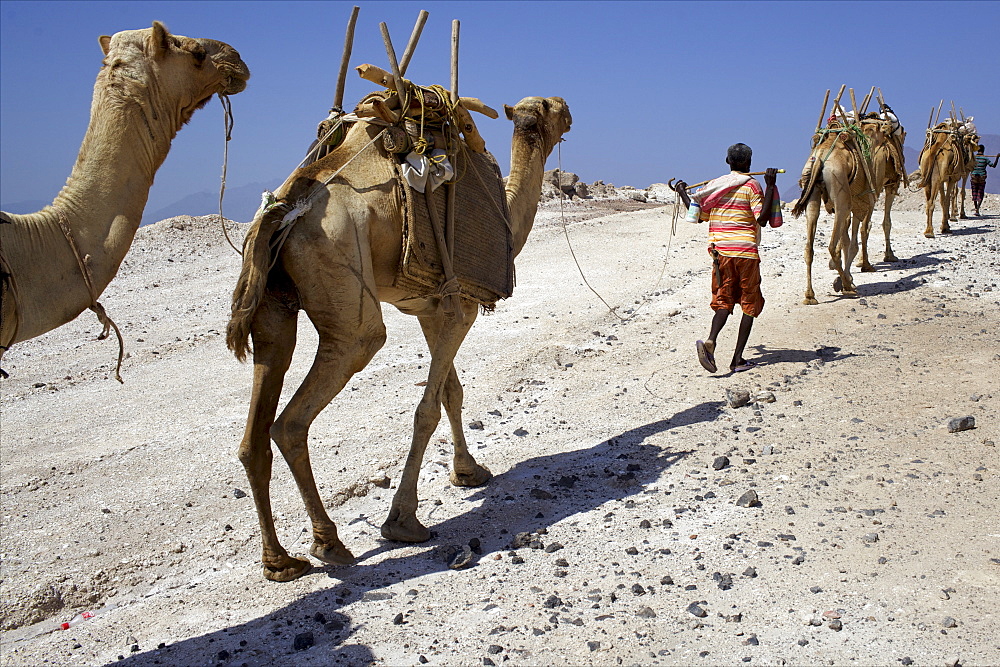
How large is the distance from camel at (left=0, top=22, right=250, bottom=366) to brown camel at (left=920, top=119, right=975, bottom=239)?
47.4 ft

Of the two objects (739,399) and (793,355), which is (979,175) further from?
(739,399)

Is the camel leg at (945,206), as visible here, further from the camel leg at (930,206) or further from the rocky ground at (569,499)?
the rocky ground at (569,499)

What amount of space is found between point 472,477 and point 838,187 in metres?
Answer: 6.73

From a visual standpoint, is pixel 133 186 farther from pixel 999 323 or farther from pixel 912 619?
pixel 999 323

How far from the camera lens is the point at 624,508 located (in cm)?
502

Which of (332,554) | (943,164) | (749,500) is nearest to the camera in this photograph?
(332,554)

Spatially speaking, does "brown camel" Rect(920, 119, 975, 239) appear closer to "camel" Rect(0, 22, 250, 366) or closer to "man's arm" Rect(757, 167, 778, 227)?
"man's arm" Rect(757, 167, 778, 227)

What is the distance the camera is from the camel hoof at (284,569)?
14.8ft

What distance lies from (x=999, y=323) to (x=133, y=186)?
7.71m

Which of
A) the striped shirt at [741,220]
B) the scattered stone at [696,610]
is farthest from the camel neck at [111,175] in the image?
the striped shirt at [741,220]

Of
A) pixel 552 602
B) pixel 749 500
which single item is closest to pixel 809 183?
pixel 749 500

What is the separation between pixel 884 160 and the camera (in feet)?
37.9

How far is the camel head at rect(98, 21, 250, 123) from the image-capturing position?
3.93 meters

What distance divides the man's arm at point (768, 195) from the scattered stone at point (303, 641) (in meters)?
5.37
